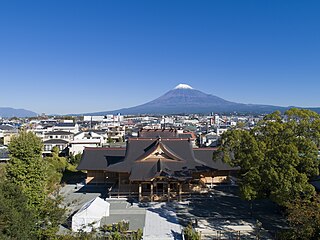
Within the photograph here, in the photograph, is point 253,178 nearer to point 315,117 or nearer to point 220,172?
point 315,117

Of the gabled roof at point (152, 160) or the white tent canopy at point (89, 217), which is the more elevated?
the gabled roof at point (152, 160)

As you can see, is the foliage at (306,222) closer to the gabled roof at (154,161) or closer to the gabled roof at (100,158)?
the gabled roof at (154,161)

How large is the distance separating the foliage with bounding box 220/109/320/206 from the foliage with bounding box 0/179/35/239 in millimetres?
8698

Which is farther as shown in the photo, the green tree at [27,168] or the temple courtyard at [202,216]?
Result: the temple courtyard at [202,216]

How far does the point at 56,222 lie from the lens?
1161 centimetres

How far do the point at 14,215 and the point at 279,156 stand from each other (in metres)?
10.3

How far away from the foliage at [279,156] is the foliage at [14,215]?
28.5 feet

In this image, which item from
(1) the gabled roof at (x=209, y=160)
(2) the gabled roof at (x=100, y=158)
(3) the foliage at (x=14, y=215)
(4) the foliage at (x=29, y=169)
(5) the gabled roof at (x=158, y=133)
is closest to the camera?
(3) the foliage at (x=14, y=215)

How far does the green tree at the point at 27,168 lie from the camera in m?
12.9

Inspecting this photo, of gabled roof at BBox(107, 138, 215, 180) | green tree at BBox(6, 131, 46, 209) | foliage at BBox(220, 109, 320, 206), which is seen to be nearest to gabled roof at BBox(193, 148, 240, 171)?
gabled roof at BBox(107, 138, 215, 180)

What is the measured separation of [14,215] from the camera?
9461mm

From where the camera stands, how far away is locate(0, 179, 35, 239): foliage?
928cm

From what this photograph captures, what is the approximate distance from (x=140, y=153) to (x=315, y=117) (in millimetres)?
10803

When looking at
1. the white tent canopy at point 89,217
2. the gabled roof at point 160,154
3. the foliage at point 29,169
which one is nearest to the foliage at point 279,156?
the gabled roof at point 160,154
